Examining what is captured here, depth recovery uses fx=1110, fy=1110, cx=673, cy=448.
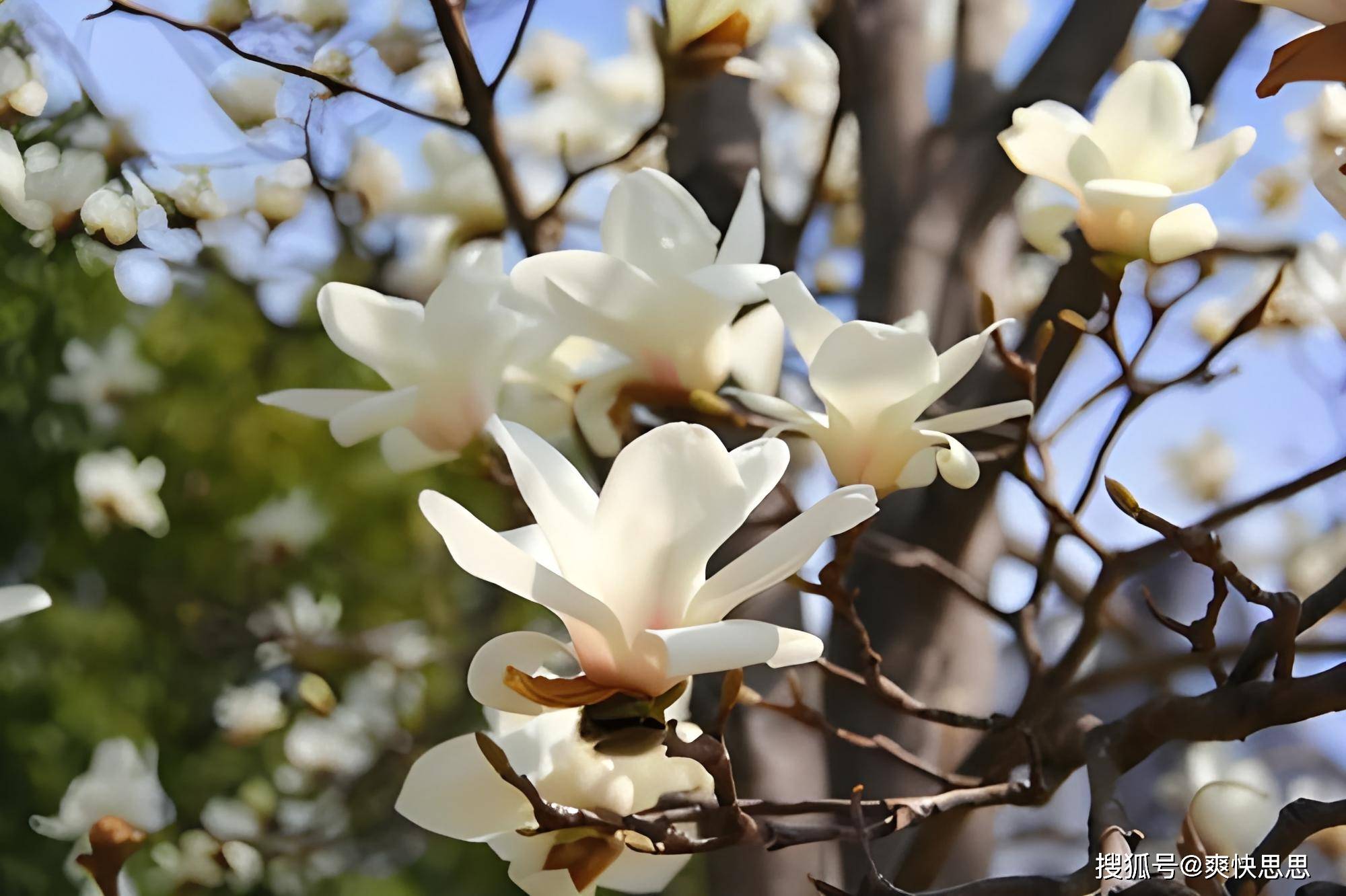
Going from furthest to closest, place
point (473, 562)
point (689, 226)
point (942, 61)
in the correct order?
point (942, 61), point (689, 226), point (473, 562)

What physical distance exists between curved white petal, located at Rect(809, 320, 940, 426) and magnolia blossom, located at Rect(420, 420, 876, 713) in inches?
2.6

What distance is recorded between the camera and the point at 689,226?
43 centimetres

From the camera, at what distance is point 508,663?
318 mm

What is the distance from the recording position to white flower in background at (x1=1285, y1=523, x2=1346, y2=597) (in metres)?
1.33

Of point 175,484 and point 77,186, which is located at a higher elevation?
point 77,186

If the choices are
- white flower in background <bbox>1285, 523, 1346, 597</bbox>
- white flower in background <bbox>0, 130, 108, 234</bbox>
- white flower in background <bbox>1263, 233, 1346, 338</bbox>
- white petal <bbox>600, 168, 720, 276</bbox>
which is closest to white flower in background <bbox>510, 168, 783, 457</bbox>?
white petal <bbox>600, 168, 720, 276</bbox>

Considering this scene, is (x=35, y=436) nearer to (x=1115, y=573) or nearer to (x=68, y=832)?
(x=68, y=832)

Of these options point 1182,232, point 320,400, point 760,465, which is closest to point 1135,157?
point 1182,232

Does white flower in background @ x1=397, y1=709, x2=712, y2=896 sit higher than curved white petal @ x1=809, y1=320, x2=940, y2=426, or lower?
lower

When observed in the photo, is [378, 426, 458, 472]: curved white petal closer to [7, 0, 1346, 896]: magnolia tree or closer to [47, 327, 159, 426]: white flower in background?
[7, 0, 1346, 896]: magnolia tree

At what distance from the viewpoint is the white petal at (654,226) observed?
0.43m

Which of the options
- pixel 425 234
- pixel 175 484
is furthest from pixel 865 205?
pixel 175 484

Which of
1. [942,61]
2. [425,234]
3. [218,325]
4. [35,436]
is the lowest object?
[35,436]

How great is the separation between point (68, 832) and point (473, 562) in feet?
1.60
